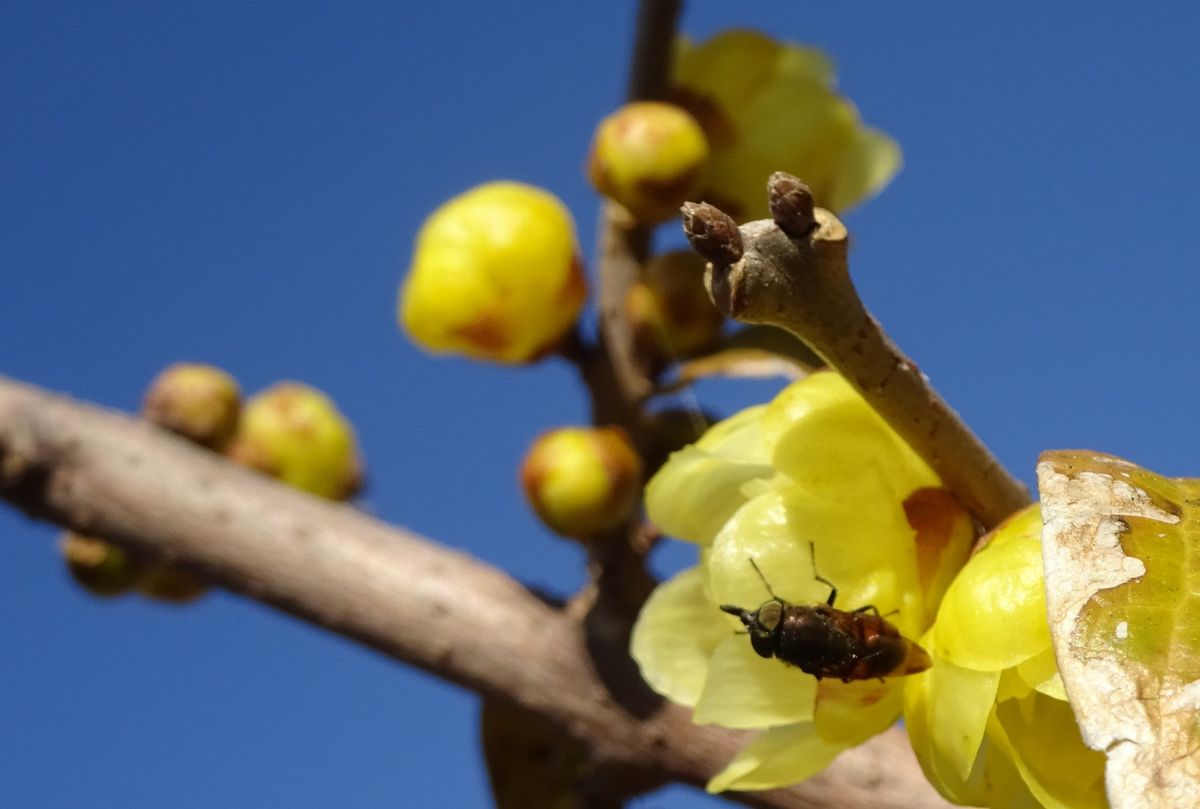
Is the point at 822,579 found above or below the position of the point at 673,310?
below

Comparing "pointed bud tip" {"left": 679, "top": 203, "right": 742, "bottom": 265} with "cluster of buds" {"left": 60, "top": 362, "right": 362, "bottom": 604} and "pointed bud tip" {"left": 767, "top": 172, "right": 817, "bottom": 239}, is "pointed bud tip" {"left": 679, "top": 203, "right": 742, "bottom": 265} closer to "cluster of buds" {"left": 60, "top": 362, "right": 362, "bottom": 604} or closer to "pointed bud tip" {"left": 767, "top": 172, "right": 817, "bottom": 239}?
"pointed bud tip" {"left": 767, "top": 172, "right": 817, "bottom": 239}

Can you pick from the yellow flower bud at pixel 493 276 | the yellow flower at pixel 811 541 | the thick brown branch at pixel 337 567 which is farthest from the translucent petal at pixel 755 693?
the yellow flower bud at pixel 493 276

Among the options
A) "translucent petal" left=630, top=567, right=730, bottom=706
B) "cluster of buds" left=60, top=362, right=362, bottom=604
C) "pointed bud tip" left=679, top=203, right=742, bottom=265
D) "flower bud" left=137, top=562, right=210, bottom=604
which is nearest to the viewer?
"pointed bud tip" left=679, top=203, right=742, bottom=265

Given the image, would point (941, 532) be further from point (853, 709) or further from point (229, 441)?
point (229, 441)

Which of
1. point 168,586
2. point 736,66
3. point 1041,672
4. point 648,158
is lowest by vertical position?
point 168,586

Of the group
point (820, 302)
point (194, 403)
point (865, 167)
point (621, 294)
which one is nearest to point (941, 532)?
point (820, 302)

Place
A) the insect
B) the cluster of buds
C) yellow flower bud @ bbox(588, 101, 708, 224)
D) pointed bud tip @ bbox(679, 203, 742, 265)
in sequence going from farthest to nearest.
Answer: the cluster of buds, yellow flower bud @ bbox(588, 101, 708, 224), the insect, pointed bud tip @ bbox(679, 203, 742, 265)

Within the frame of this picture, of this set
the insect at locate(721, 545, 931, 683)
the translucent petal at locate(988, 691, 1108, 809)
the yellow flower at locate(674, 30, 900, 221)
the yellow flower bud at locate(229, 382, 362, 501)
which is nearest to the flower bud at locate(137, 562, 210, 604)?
the yellow flower bud at locate(229, 382, 362, 501)

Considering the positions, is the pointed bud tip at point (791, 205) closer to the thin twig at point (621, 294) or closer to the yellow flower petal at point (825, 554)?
the yellow flower petal at point (825, 554)
